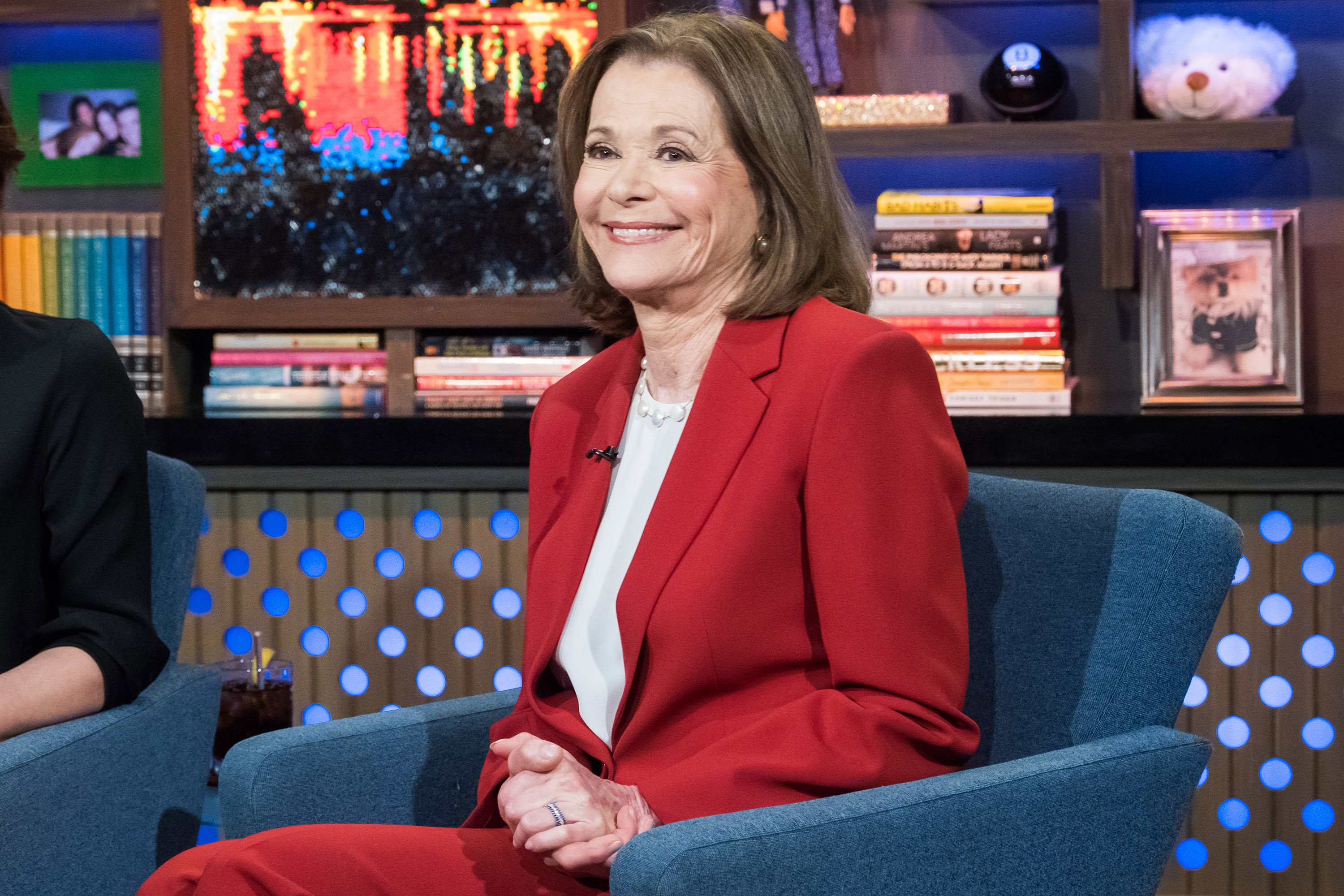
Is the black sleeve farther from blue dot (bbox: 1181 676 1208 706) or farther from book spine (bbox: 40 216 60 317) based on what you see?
blue dot (bbox: 1181 676 1208 706)

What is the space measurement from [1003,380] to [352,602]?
1240 millimetres

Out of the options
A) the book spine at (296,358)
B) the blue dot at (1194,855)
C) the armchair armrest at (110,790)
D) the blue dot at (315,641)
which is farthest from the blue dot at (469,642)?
the blue dot at (1194,855)

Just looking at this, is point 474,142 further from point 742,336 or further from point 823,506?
point 823,506

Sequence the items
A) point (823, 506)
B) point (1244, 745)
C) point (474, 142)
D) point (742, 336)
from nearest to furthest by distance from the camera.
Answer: point (823, 506), point (742, 336), point (1244, 745), point (474, 142)

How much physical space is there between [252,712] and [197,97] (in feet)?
4.24

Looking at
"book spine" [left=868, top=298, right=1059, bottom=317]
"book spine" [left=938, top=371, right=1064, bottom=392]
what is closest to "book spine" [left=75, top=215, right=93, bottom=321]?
"book spine" [left=868, top=298, right=1059, bottom=317]

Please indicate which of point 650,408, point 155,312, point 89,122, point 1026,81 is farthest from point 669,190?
point 89,122

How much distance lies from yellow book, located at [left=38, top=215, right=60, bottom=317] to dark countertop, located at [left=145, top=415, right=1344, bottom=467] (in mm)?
453

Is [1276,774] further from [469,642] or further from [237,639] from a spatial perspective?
[237,639]

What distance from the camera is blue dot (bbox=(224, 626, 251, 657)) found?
2.52 metres

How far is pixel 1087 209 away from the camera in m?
2.77

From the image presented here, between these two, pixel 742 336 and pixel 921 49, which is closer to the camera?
→ pixel 742 336

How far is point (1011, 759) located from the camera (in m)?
1.44

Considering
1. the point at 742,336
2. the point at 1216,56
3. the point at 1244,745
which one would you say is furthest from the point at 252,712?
the point at 1216,56
